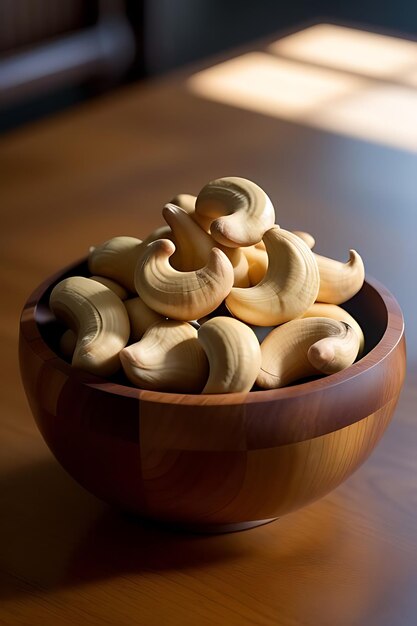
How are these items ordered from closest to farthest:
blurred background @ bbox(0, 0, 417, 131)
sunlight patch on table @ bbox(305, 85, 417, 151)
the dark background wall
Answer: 1. sunlight patch on table @ bbox(305, 85, 417, 151)
2. blurred background @ bbox(0, 0, 417, 131)
3. the dark background wall

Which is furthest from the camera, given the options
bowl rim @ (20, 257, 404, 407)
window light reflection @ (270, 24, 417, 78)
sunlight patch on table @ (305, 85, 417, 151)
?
window light reflection @ (270, 24, 417, 78)

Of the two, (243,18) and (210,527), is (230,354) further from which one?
(243,18)

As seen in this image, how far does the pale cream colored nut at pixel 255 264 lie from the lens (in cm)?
67

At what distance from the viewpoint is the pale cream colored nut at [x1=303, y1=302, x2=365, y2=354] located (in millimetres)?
650

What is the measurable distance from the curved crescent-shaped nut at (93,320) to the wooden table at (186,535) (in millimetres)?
125

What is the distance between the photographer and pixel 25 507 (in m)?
0.69

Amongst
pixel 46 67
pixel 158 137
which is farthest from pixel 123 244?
pixel 46 67

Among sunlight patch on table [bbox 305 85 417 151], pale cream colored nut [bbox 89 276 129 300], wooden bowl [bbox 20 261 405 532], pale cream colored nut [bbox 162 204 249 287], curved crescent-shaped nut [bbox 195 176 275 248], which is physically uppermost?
curved crescent-shaped nut [bbox 195 176 275 248]

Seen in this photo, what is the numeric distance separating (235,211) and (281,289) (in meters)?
0.06

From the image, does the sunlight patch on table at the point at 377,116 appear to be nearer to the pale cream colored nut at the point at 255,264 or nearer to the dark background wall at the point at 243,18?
the pale cream colored nut at the point at 255,264

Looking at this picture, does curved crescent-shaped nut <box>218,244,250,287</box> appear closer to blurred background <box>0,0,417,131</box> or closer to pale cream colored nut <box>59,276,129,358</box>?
pale cream colored nut <box>59,276,129,358</box>

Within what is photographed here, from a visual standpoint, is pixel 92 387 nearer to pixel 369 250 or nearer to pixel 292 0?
pixel 369 250

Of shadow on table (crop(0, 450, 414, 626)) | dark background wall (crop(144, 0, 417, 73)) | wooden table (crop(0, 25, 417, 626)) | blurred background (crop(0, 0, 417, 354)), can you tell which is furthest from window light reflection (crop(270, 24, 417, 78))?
dark background wall (crop(144, 0, 417, 73))

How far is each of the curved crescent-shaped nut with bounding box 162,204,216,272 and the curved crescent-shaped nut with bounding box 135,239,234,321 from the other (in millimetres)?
34
